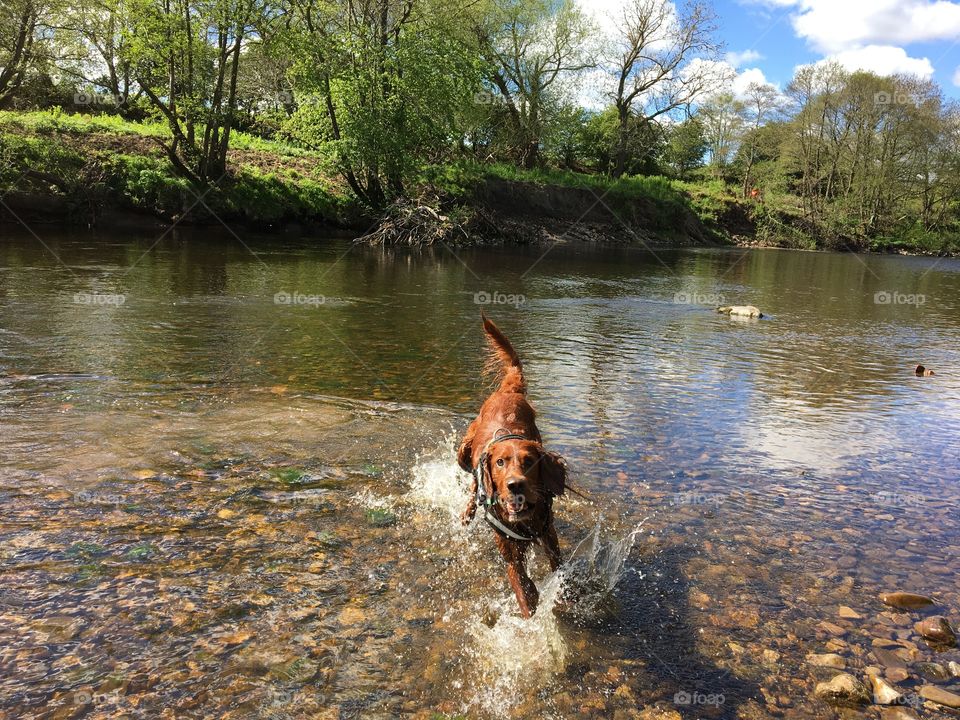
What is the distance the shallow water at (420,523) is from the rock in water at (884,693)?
0.11 m

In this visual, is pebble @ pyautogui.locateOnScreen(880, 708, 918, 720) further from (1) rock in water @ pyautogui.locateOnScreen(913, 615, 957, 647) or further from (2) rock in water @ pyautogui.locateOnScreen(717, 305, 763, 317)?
(2) rock in water @ pyautogui.locateOnScreen(717, 305, 763, 317)

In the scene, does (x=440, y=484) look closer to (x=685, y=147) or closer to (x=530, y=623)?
(x=530, y=623)

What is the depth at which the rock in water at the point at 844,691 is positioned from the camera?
3.17 metres

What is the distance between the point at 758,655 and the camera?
3516 millimetres

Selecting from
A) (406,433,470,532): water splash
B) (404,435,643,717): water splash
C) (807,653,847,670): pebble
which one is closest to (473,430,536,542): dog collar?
(404,435,643,717): water splash

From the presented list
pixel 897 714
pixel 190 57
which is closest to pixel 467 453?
pixel 897 714

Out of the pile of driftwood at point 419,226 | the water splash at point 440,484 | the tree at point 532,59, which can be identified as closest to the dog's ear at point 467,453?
the water splash at point 440,484

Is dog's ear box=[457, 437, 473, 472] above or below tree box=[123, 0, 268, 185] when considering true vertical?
below

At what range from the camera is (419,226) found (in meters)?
27.5

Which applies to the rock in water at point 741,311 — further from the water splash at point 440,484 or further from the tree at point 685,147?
the tree at point 685,147

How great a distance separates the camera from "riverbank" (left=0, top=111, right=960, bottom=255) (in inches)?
941

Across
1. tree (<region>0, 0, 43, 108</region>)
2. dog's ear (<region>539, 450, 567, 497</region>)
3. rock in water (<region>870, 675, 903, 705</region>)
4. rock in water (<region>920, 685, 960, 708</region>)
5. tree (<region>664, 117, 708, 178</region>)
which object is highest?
tree (<region>664, 117, 708, 178</region>)

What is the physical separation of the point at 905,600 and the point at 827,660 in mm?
899

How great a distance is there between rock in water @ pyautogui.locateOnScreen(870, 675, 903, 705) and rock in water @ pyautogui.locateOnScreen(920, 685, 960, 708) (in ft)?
0.38
